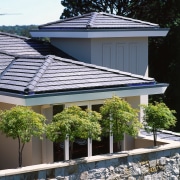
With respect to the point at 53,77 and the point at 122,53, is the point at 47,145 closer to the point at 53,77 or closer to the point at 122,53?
the point at 53,77

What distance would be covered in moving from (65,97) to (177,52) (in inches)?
920

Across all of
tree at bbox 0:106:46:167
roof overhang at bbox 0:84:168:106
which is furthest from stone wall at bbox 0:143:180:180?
roof overhang at bbox 0:84:168:106

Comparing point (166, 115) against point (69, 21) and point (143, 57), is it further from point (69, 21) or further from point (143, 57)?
point (69, 21)

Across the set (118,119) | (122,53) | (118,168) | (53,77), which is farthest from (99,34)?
(118,168)

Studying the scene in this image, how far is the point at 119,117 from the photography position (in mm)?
14609

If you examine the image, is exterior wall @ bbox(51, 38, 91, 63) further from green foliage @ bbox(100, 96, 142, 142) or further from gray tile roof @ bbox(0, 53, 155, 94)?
green foliage @ bbox(100, 96, 142, 142)

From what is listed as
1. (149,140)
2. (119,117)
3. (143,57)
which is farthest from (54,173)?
(143,57)

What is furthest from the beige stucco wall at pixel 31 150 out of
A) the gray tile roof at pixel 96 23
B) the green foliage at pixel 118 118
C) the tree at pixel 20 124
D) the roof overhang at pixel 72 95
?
the gray tile roof at pixel 96 23

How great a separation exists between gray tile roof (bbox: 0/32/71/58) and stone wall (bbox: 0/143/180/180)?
7.32 metres

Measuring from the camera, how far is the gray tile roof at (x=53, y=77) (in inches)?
615

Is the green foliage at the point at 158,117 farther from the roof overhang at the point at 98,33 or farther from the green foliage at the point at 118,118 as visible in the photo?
the roof overhang at the point at 98,33

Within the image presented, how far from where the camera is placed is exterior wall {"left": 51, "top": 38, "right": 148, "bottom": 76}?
20.4 metres

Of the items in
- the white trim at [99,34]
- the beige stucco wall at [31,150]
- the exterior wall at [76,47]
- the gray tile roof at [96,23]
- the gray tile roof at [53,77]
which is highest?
the gray tile roof at [96,23]

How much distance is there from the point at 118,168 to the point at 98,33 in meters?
7.36
